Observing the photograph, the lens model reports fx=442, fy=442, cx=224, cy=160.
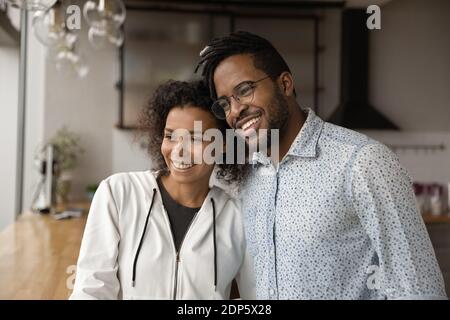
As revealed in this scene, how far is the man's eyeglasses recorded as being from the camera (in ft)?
1.43

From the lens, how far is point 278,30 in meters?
0.50

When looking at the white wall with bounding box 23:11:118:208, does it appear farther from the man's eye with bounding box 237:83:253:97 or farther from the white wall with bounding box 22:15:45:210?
the man's eye with bounding box 237:83:253:97

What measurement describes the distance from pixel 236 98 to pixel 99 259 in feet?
0.72

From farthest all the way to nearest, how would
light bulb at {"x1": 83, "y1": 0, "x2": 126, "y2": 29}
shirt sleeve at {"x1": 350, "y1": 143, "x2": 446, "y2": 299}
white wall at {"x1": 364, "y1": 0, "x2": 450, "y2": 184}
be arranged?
light bulb at {"x1": 83, "y1": 0, "x2": 126, "y2": 29} < white wall at {"x1": 364, "y1": 0, "x2": 450, "y2": 184} < shirt sleeve at {"x1": 350, "y1": 143, "x2": 446, "y2": 299}

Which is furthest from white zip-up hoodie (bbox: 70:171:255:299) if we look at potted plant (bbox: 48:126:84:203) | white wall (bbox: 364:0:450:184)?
white wall (bbox: 364:0:450:184)

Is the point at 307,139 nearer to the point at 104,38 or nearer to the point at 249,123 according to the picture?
the point at 249,123

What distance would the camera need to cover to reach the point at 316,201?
1.43ft

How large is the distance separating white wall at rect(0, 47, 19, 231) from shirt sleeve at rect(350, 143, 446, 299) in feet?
1.43

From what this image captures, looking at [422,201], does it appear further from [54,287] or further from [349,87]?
[54,287]

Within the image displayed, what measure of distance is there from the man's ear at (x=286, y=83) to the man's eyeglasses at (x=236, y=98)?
22 mm

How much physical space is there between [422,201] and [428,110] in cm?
12

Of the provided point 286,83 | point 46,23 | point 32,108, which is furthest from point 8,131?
point 286,83

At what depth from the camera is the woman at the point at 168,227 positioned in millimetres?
458

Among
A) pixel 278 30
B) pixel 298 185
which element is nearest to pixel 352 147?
pixel 298 185
